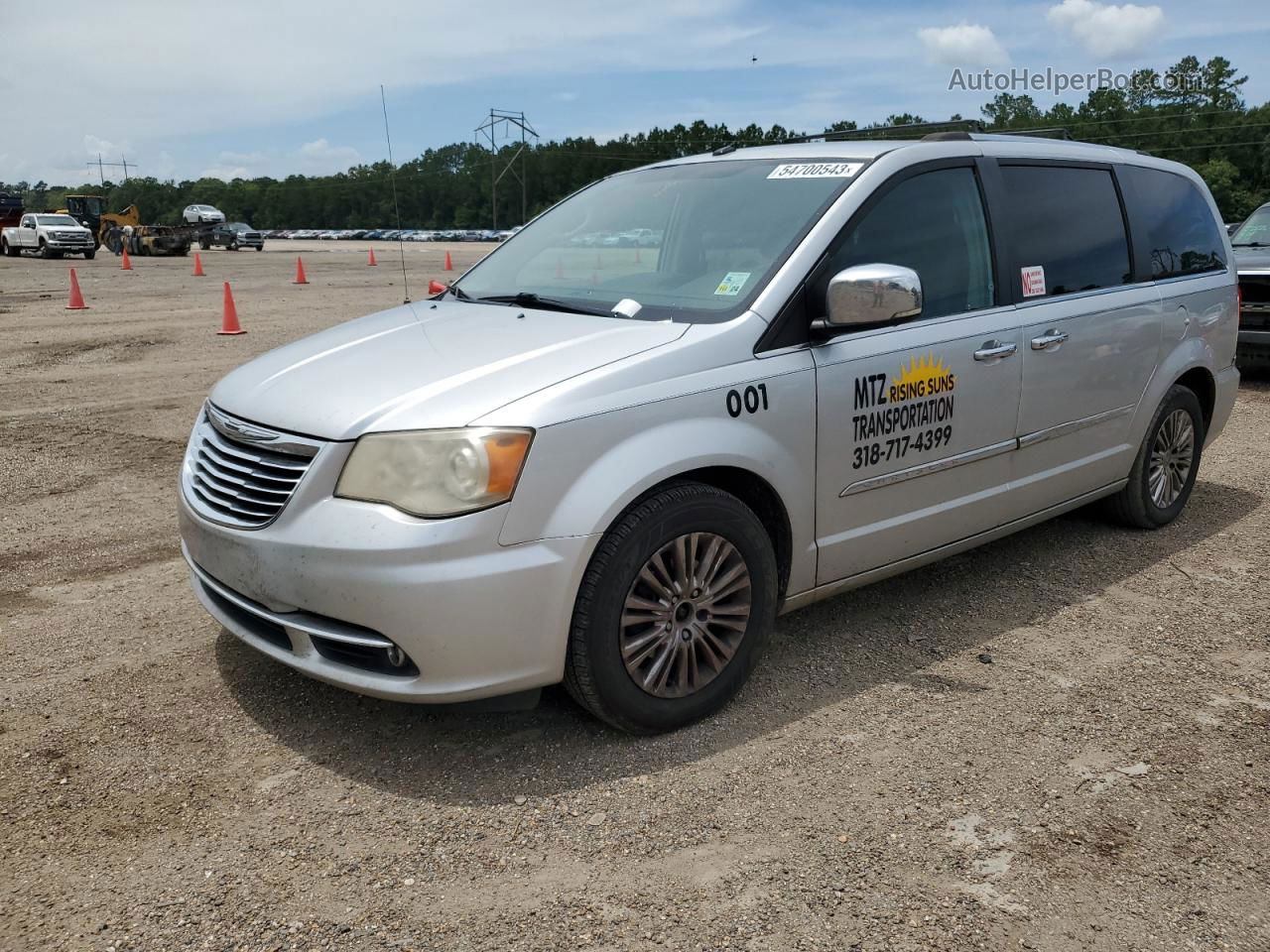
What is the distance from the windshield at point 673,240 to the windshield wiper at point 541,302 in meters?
0.01

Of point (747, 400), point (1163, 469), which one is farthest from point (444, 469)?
point (1163, 469)

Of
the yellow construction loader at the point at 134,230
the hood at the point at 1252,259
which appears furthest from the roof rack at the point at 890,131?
the yellow construction loader at the point at 134,230

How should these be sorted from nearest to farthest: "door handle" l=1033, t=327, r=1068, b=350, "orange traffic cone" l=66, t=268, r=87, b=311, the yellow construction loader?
"door handle" l=1033, t=327, r=1068, b=350 → "orange traffic cone" l=66, t=268, r=87, b=311 → the yellow construction loader

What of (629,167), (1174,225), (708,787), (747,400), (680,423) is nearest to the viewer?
(708,787)

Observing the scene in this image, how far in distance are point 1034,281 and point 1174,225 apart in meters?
1.49

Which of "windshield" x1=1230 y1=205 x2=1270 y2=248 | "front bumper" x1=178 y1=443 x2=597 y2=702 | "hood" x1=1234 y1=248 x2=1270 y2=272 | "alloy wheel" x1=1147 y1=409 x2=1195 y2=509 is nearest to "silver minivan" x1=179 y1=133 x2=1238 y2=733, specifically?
"front bumper" x1=178 y1=443 x2=597 y2=702

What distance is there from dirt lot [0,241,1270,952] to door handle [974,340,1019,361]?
1.08 m

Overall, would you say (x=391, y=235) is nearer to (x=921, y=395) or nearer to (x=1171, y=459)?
(x=1171, y=459)

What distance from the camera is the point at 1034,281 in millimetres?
4469

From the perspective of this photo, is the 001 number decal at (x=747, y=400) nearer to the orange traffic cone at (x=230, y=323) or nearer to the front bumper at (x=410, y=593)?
the front bumper at (x=410, y=593)

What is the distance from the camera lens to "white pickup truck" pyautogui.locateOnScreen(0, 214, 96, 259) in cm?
3809

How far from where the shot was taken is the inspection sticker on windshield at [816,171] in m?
3.96

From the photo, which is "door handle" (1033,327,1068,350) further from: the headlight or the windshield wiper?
the headlight

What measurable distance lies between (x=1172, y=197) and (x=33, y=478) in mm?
6716
